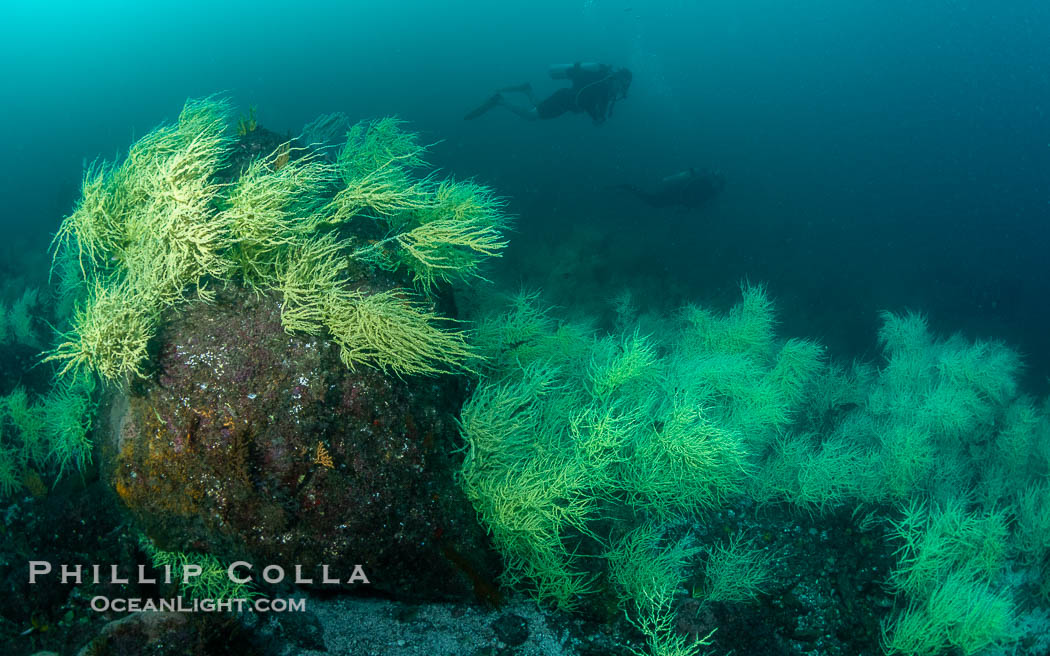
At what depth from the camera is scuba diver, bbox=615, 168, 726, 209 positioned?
1288 cm

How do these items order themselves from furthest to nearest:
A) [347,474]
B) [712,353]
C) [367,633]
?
[712,353], [347,474], [367,633]

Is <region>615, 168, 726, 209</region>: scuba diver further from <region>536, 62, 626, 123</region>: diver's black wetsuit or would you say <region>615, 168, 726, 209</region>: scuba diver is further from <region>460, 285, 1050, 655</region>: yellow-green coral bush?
<region>460, 285, 1050, 655</region>: yellow-green coral bush

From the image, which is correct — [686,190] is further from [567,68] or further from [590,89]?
[567,68]

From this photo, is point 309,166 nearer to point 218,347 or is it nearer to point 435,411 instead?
point 218,347

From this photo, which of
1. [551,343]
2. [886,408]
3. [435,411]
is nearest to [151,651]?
[435,411]

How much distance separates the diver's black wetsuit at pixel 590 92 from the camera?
1338 cm

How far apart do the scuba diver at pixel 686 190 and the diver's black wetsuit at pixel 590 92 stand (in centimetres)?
251

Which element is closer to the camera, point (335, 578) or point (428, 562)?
point (335, 578)

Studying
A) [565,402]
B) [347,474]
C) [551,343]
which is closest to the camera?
[347,474]

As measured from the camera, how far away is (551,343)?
15.1ft

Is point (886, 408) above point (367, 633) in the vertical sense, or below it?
below

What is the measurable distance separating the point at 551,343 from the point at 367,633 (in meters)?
2.70

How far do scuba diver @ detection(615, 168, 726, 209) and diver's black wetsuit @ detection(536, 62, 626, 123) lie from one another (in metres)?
2.51

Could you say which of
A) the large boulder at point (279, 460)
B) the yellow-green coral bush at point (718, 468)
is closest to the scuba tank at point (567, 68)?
the yellow-green coral bush at point (718, 468)
